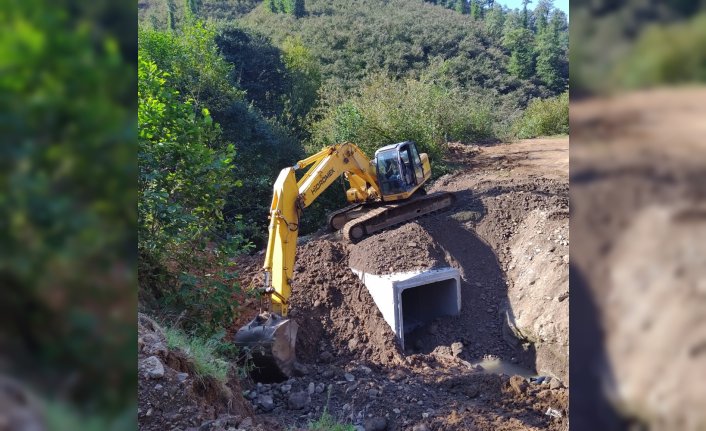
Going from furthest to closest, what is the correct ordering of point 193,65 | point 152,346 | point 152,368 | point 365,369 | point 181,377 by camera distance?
point 193,65 → point 365,369 → point 152,346 → point 181,377 → point 152,368

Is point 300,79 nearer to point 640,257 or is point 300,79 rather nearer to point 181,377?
point 181,377

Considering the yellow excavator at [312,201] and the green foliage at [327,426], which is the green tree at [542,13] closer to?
the yellow excavator at [312,201]

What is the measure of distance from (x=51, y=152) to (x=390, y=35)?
37.8 m

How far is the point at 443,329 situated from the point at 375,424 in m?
4.05

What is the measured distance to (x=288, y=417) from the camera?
6168 mm

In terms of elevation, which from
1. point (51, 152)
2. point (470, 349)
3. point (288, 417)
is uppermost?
point (51, 152)

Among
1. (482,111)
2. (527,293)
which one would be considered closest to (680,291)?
(527,293)

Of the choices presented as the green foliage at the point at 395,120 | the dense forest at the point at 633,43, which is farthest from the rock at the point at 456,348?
the green foliage at the point at 395,120

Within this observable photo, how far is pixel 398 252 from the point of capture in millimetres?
10773

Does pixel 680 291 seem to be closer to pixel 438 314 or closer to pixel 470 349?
pixel 470 349

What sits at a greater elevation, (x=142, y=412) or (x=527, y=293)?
(x=142, y=412)

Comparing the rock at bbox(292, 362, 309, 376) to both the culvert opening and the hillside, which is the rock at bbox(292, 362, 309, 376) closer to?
the culvert opening

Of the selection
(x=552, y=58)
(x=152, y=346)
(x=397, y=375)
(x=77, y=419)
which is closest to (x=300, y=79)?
(x=552, y=58)

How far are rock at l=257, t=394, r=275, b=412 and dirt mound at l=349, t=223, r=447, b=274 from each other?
4097mm
